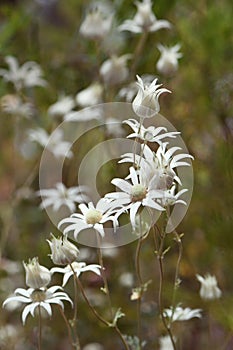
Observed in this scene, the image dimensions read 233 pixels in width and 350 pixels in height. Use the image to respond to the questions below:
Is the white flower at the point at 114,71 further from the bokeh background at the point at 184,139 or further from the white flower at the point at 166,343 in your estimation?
the white flower at the point at 166,343

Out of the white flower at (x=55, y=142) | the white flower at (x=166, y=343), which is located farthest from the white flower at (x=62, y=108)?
the white flower at (x=166, y=343)

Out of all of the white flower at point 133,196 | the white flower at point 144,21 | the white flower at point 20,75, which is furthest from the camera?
the white flower at point 20,75

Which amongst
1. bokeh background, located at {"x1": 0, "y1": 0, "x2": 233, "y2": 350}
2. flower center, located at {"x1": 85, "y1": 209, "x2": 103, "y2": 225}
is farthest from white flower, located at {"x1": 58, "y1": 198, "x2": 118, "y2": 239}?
bokeh background, located at {"x1": 0, "y1": 0, "x2": 233, "y2": 350}

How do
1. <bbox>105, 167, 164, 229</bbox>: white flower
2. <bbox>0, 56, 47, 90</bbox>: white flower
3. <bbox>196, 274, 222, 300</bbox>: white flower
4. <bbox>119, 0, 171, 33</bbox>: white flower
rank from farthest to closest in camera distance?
1. <bbox>0, 56, 47, 90</bbox>: white flower
2. <bbox>119, 0, 171, 33</bbox>: white flower
3. <bbox>196, 274, 222, 300</bbox>: white flower
4. <bbox>105, 167, 164, 229</bbox>: white flower

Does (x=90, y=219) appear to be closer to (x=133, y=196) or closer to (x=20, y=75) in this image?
(x=133, y=196)

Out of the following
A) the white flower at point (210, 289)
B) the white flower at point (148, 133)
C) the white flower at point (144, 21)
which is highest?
the white flower at point (144, 21)

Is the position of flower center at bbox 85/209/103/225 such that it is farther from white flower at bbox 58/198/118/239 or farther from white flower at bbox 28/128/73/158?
white flower at bbox 28/128/73/158

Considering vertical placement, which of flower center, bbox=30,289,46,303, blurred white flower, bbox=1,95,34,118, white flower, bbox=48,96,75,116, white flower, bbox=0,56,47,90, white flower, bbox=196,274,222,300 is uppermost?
white flower, bbox=0,56,47,90
